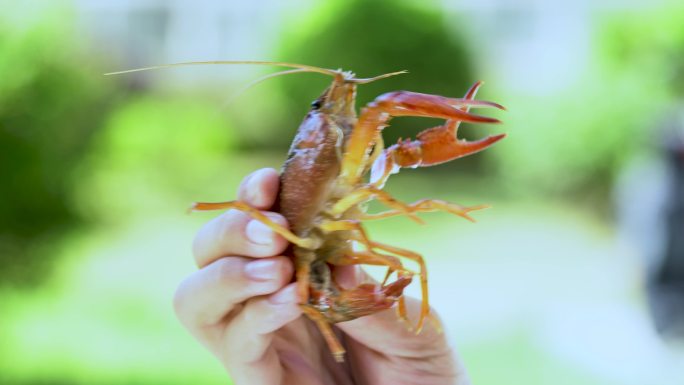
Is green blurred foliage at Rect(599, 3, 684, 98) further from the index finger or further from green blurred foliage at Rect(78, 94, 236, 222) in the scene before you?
the index finger

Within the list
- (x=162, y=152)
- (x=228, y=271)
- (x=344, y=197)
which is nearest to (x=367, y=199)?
(x=344, y=197)

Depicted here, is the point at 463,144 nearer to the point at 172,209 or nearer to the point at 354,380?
the point at 354,380

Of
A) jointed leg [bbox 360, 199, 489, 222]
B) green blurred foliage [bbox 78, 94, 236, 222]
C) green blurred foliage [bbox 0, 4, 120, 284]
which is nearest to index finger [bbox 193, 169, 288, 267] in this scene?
jointed leg [bbox 360, 199, 489, 222]

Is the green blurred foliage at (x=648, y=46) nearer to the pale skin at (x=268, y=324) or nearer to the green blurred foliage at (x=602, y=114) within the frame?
the green blurred foliage at (x=602, y=114)

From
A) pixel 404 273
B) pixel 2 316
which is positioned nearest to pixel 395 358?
pixel 404 273

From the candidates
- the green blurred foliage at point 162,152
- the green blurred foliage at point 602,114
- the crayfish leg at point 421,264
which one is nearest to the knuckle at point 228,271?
the crayfish leg at point 421,264

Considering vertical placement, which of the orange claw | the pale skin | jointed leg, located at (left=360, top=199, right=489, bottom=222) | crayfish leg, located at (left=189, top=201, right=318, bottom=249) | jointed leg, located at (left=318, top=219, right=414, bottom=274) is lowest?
the pale skin
